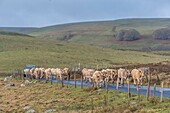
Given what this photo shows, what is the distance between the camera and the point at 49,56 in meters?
101

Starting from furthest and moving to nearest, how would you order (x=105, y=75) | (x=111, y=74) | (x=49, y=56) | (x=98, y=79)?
(x=49, y=56) < (x=111, y=74) < (x=105, y=75) < (x=98, y=79)

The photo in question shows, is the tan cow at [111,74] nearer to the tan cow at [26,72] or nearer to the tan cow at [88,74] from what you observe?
the tan cow at [88,74]

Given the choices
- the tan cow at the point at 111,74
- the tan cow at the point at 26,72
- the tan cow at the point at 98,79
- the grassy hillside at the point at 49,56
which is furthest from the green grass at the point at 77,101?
the grassy hillside at the point at 49,56

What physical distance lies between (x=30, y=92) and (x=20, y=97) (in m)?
3.07

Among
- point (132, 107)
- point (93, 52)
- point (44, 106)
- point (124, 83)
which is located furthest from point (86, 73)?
point (93, 52)

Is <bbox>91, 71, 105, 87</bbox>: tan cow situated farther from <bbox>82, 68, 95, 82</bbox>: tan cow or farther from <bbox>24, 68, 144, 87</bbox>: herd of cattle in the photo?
<bbox>82, 68, 95, 82</bbox>: tan cow

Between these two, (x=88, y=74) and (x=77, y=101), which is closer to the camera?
(x=77, y=101)

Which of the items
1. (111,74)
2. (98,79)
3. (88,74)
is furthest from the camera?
(88,74)

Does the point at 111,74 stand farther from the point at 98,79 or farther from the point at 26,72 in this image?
the point at 26,72

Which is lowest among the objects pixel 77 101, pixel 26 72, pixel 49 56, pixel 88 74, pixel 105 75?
pixel 77 101

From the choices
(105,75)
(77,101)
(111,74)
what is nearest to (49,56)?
(111,74)

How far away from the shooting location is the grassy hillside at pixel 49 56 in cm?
8975

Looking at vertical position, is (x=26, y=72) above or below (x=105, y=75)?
below

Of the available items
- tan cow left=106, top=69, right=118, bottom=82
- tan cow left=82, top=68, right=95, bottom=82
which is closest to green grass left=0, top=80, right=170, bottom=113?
tan cow left=106, top=69, right=118, bottom=82
